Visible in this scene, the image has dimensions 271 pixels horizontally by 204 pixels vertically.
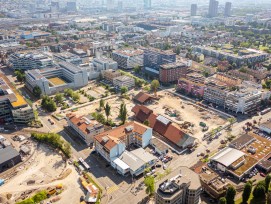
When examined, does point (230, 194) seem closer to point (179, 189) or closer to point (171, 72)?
point (179, 189)

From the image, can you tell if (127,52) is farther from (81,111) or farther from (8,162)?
(8,162)

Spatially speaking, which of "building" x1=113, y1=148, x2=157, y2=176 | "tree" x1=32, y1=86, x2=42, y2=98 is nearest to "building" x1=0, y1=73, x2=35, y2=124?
"tree" x1=32, y1=86, x2=42, y2=98

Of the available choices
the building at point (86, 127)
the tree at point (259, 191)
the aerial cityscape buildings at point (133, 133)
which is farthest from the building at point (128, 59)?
the tree at point (259, 191)

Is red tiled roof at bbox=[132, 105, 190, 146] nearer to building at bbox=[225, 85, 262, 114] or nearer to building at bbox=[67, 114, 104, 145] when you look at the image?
building at bbox=[67, 114, 104, 145]

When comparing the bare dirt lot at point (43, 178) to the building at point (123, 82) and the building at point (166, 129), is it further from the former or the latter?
the building at point (123, 82)

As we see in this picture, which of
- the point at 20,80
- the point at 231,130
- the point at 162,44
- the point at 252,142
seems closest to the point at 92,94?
the point at 20,80

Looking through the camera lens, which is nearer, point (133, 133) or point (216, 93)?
point (133, 133)

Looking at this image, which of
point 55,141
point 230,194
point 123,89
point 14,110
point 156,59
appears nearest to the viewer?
point 230,194

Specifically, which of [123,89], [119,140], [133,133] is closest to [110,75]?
[123,89]
